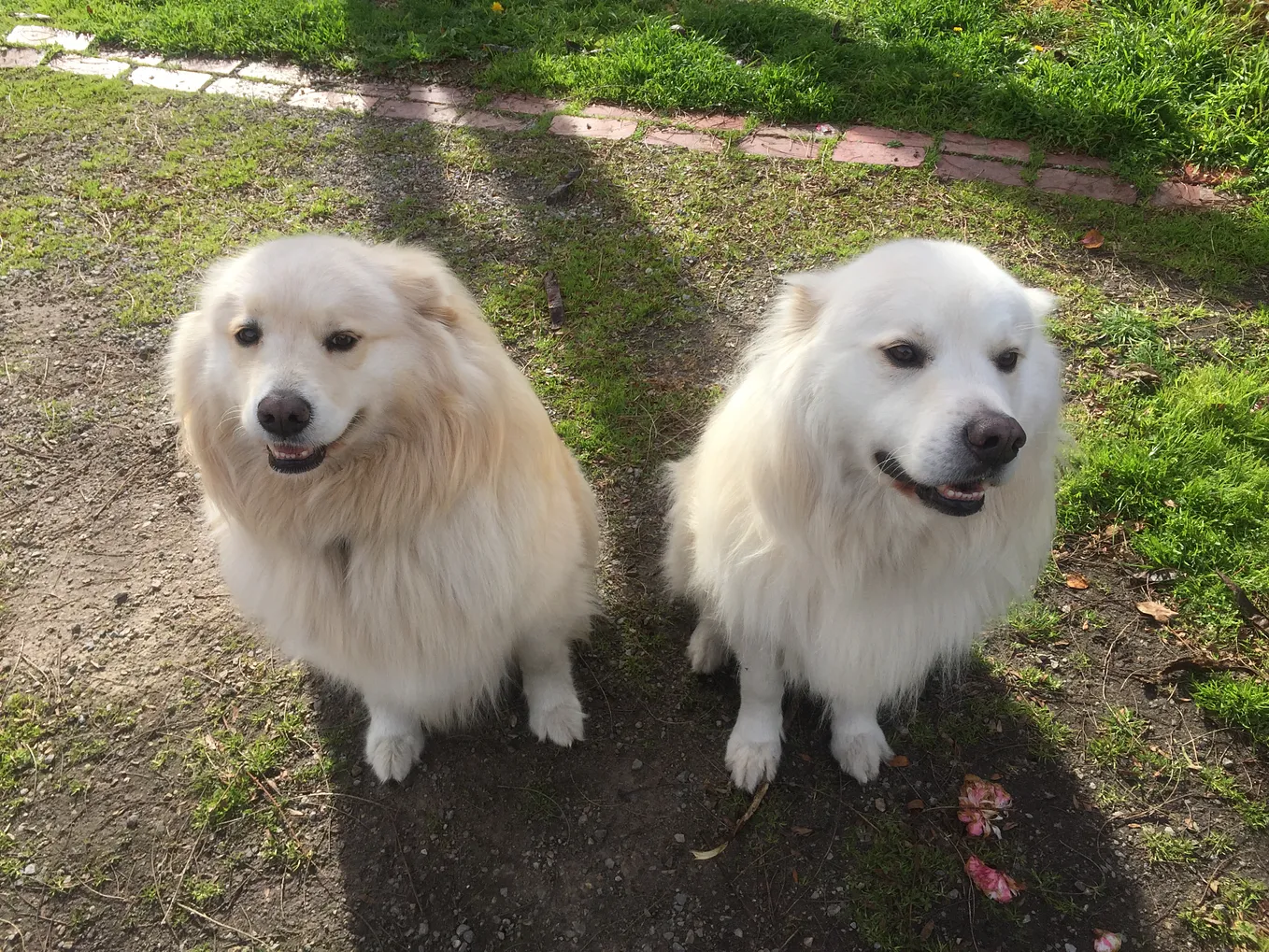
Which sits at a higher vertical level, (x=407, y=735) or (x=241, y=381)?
(x=241, y=381)

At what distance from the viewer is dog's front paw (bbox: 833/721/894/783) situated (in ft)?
7.48

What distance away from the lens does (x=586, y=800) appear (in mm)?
2301

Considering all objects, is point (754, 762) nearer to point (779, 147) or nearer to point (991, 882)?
point (991, 882)

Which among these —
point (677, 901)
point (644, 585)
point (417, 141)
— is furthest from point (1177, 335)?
point (417, 141)

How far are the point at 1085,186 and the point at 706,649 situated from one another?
361 centimetres

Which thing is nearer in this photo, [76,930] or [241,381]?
[241,381]

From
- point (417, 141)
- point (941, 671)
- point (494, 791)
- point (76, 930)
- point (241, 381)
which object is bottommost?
point (76, 930)

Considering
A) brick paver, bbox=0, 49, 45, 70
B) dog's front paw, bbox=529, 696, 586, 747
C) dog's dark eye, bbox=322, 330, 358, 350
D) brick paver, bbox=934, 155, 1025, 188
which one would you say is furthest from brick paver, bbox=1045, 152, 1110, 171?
brick paver, bbox=0, 49, 45, 70

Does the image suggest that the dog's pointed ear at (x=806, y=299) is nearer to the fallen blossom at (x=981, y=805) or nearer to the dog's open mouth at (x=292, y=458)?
the dog's open mouth at (x=292, y=458)

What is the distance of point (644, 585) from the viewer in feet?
9.43

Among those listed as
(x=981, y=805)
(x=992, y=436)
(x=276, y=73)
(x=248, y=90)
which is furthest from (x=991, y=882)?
(x=276, y=73)

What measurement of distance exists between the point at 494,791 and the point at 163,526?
1.86m

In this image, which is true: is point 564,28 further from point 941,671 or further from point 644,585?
point 941,671

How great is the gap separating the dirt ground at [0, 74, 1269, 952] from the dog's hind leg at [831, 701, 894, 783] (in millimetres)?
56
